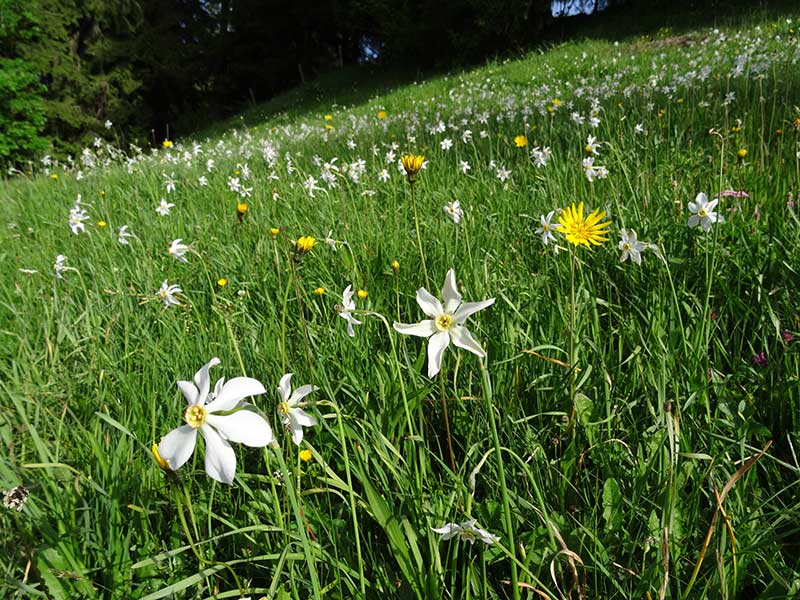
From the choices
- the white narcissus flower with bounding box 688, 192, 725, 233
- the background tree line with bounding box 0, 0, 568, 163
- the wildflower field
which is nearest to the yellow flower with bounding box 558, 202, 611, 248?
the wildflower field

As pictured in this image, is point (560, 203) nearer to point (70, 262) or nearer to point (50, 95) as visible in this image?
point (70, 262)

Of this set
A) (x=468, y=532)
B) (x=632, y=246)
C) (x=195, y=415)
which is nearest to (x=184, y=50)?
(x=632, y=246)

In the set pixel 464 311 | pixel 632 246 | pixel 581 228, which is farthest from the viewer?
pixel 632 246

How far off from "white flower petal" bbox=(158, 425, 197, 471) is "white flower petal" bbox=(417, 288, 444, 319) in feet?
1.23

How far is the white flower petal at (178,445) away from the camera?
0.58 meters

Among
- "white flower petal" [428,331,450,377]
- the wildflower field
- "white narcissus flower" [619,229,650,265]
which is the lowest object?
the wildflower field

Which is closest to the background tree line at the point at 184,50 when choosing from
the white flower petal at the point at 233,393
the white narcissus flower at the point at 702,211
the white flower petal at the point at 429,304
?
the white narcissus flower at the point at 702,211

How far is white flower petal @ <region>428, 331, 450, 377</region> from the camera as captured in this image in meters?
0.76

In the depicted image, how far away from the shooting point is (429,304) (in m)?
0.79

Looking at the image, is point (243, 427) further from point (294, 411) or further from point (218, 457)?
point (294, 411)

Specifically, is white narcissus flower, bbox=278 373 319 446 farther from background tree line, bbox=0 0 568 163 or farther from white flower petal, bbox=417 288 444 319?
background tree line, bbox=0 0 568 163

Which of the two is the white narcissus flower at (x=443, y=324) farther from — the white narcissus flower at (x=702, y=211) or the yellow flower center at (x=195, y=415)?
the white narcissus flower at (x=702, y=211)

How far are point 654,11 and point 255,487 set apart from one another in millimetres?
16619

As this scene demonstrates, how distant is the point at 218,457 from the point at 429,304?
380mm
